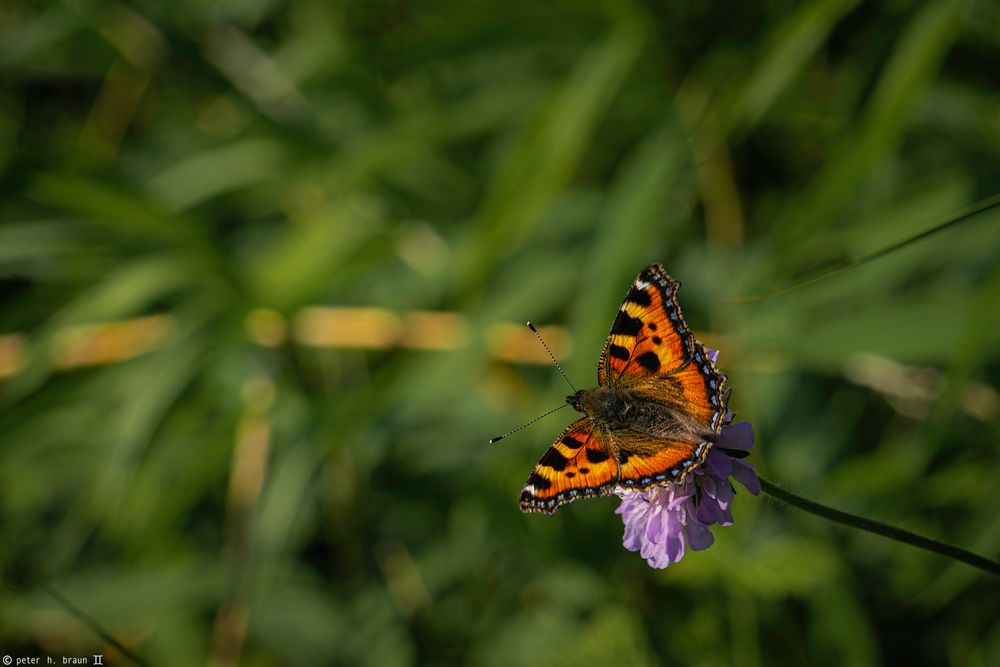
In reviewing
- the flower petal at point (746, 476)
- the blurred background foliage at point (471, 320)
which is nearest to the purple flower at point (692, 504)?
the flower petal at point (746, 476)

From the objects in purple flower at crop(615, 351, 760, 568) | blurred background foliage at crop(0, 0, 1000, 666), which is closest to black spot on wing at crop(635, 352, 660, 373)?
purple flower at crop(615, 351, 760, 568)

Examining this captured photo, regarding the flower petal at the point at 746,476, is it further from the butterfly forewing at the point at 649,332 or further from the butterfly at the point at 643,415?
the butterfly forewing at the point at 649,332

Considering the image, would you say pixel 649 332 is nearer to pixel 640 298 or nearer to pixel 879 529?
pixel 640 298

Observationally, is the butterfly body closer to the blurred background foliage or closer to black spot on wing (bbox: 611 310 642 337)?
black spot on wing (bbox: 611 310 642 337)

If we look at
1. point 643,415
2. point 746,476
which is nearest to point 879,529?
point 746,476

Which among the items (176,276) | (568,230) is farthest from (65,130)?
(568,230)

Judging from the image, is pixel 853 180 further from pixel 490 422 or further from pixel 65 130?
pixel 65 130
